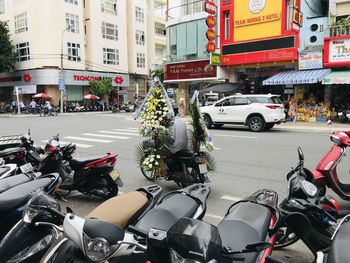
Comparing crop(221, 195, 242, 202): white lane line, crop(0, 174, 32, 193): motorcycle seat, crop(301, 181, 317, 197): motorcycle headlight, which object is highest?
crop(0, 174, 32, 193): motorcycle seat

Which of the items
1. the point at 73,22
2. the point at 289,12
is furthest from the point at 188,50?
the point at 73,22

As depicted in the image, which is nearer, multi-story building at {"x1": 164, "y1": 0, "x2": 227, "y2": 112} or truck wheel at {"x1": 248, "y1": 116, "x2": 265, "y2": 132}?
truck wheel at {"x1": 248, "y1": 116, "x2": 265, "y2": 132}

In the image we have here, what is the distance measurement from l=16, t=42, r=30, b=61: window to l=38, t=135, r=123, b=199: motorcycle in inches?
1484

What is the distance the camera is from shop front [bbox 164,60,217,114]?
24969 mm

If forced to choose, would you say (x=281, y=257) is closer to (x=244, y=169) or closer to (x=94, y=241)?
(x=94, y=241)

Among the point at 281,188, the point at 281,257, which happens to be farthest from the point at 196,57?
the point at 281,257

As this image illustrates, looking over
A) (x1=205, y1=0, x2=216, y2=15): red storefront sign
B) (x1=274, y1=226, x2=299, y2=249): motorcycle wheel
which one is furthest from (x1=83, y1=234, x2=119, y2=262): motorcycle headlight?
(x1=205, y1=0, x2=216, y2=15): red storefront sign

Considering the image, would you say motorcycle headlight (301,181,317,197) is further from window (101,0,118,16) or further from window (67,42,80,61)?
window (101,0,118,16)

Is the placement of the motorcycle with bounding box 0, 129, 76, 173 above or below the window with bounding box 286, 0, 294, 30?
below

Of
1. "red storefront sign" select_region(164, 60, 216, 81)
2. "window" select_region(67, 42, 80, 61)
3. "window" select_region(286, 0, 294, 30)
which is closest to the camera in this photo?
"window" select_region(286, 0, 294, 30)

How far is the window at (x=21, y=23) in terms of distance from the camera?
3934 cm

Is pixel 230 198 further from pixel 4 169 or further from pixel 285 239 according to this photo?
pixel 4 169

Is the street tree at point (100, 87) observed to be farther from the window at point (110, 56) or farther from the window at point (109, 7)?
the window at point (109, 7)

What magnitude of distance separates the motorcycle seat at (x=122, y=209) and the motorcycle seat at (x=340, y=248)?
169cm
